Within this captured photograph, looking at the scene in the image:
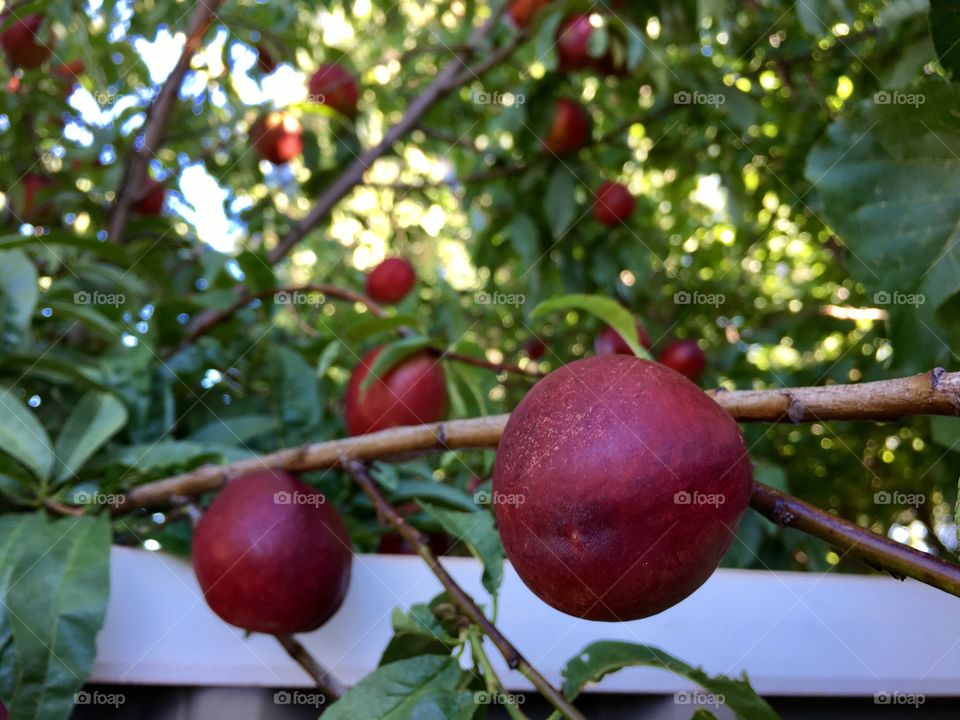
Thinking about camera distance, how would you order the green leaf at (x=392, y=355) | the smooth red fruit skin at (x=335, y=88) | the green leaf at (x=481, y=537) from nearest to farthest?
the green leaf at (x=481, y=537) → the green leaf at (x=392, y=355) → the smooth red fruit skin at (x=335, y=88)

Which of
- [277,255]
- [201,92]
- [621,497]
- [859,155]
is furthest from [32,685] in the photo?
[201,92]

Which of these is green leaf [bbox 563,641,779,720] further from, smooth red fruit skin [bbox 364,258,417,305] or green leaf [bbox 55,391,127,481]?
smooth red fruit skin [bbox 364,258,417,305]

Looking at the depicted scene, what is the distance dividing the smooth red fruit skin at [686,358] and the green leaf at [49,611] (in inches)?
46.1

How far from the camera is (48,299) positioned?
104 cm

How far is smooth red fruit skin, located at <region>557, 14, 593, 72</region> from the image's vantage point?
1.51 m

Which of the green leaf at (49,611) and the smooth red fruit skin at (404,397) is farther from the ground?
the smooth red fruit skin at (404,397)

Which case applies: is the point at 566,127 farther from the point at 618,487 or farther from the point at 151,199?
the point at 618,487

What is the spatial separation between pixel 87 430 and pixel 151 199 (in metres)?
0.91

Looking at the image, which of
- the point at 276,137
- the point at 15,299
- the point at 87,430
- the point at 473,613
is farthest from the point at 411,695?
the point at 276,137

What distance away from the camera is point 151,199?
65.1 inches

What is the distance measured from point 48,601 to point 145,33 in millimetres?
1387

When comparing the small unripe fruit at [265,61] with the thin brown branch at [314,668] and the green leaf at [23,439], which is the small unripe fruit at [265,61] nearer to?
the green leaf at [23,439]

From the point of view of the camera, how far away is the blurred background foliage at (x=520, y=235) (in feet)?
2.52

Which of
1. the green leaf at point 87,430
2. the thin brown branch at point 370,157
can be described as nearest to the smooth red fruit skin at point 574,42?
the thin brown branch at point 370,157
